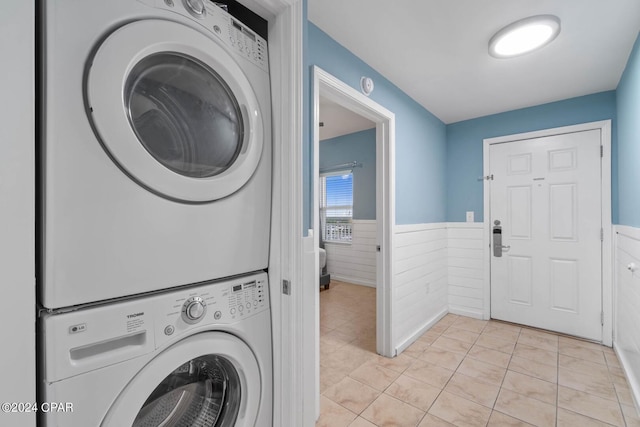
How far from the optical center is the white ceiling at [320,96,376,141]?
3.29 m

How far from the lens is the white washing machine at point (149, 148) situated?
0.60m

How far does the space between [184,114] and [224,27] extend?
36 centimetres

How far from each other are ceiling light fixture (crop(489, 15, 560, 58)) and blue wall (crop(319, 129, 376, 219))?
7.90 ft

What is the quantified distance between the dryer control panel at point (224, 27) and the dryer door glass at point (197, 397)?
3.51 feet

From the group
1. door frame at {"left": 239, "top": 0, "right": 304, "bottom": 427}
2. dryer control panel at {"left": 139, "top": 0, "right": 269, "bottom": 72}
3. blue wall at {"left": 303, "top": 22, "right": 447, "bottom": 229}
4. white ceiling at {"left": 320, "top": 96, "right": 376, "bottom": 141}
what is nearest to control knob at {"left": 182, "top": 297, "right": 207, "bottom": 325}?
door frame at {"left": 239, "top": 0, "right": 304, "bottom": 427}

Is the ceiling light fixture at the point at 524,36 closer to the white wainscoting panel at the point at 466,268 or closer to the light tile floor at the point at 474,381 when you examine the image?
the white wainscoting panel at the point at 466,268

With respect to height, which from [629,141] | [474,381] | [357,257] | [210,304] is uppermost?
[629,141]

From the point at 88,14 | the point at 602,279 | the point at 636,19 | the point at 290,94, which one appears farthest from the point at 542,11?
the point at 602,279

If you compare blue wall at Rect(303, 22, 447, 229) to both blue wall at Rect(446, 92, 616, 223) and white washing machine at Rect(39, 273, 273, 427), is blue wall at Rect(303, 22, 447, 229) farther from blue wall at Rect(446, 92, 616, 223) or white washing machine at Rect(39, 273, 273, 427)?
white washing machine at Rect(39, 273, 273, 427)

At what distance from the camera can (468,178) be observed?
3.09 meters

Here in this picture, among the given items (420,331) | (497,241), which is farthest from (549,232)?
(420,331)

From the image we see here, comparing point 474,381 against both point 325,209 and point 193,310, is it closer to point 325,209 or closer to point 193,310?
point 193,310

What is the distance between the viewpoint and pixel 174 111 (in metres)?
0.82

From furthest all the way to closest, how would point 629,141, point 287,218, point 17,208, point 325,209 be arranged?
point 325,209, point 629,141, point 287,218, point 17,208
